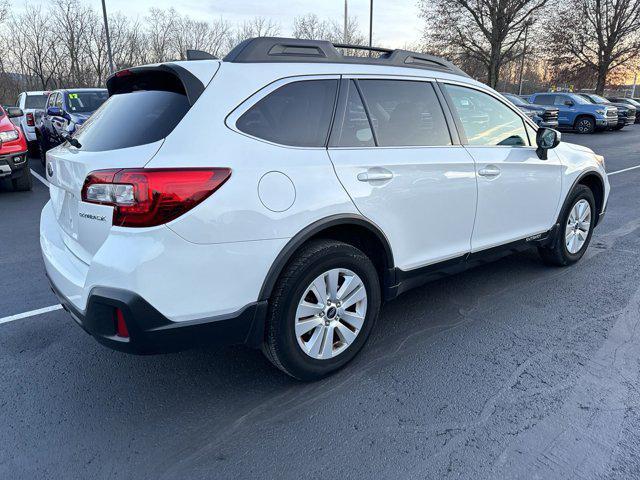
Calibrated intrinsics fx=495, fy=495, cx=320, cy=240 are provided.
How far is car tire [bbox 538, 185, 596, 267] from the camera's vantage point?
4469 mm

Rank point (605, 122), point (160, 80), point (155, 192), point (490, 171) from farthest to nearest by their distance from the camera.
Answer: point (605, 122)
point (490, 171)
point (160, 80)
point (155, 192)

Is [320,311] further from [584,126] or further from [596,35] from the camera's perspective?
[596,35]

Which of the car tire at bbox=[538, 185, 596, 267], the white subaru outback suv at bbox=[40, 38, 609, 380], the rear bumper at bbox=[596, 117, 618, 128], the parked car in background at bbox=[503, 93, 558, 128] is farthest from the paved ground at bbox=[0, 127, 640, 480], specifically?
the rear bumper at bbox=[596, 117, 618, 128]

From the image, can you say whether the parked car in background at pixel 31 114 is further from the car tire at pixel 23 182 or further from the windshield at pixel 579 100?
the windshield at pixel 579 100

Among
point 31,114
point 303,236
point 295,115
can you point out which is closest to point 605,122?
point 31,114

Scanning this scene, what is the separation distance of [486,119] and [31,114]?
12.9m

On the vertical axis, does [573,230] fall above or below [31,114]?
below

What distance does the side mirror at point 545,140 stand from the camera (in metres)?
3.93

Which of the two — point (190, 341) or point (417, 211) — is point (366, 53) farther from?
point (190, 341)

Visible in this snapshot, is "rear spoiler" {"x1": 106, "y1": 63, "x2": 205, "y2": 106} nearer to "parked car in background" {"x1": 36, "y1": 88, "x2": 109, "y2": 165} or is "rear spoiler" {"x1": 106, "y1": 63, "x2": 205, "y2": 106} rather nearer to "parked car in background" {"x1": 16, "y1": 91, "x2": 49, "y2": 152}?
"parked car in background" {"x1": 36, "y1": 88, "x2": 109, "y2": 165}

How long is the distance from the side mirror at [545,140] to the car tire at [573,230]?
68cm

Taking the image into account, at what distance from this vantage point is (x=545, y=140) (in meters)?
3.93

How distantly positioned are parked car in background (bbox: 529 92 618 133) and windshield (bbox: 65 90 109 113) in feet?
60.4

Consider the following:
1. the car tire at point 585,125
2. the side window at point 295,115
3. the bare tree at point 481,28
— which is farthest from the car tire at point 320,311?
the bare tree at point 481,28
